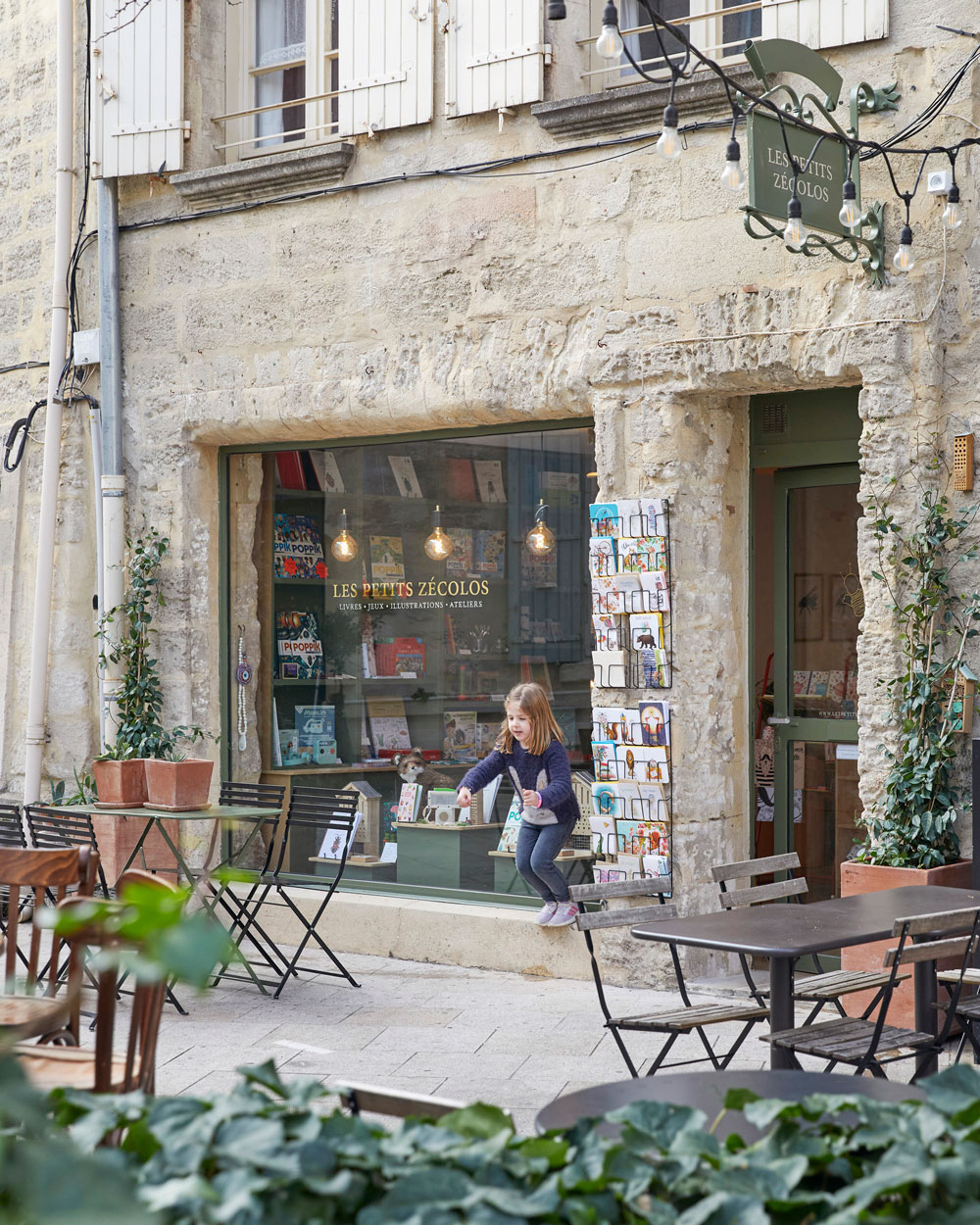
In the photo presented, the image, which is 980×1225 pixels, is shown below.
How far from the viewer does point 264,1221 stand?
165 centimetres

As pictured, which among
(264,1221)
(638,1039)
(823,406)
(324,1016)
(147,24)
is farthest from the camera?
(147,24)

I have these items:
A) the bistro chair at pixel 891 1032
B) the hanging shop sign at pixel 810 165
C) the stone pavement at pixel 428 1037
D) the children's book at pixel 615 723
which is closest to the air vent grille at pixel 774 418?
the hanging shop sign at pixel 810 165

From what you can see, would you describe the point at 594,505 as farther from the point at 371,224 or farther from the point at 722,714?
the point at 371,224

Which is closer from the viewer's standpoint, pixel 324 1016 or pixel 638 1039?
pixel 638 1039

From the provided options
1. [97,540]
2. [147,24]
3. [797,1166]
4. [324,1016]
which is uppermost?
[147,24]

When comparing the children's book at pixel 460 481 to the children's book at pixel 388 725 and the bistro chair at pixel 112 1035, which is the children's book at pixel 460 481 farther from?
the bistro chair at pixel 112 1035

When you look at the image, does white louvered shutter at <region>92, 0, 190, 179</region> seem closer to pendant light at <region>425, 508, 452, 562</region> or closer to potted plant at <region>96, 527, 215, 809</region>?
potted plant at <region>96, 527, 215, 809</region>

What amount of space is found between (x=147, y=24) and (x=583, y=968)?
5.40m

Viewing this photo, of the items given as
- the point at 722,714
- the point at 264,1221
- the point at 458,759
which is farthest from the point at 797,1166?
the point at 458,759

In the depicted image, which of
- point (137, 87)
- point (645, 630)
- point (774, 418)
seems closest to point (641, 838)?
point (645, 630)

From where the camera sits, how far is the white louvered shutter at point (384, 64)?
6.99 m

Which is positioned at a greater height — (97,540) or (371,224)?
(371,224)

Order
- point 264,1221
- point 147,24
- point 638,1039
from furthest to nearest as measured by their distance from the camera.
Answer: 1. point 147,24
2. point 638,1039
3. point 264,1221

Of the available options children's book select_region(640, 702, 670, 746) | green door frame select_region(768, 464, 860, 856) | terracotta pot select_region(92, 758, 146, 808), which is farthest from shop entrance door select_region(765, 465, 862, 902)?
terracotta pot select_region(92, 758, 146, 808)
